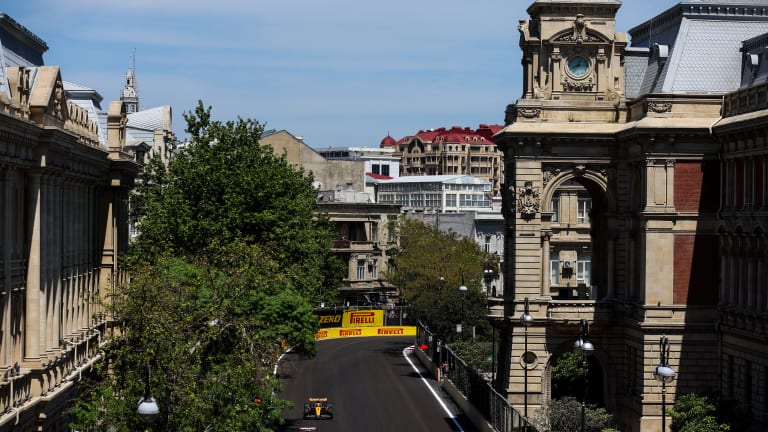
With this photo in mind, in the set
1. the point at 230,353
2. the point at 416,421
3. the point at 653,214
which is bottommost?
the point at 416,421

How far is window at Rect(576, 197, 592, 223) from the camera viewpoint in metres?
105

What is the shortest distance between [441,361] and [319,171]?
8076 centimetres

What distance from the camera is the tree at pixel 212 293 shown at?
141ft

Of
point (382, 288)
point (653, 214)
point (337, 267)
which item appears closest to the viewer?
point (653, 214)

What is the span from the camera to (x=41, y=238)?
48.5m

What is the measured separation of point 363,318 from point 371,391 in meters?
40.1

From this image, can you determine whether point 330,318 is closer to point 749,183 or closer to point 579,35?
point 579,35

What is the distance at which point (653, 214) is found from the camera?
64312mm

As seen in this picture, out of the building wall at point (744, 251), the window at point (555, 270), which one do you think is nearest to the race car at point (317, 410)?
the building wall at point (744, 251)

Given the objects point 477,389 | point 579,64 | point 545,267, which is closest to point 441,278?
point 477,389

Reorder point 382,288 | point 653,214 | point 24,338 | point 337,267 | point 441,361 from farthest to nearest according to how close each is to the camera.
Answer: point 382,288 < point 337,267 < point 441,361 < point 653,214 < point 24,338

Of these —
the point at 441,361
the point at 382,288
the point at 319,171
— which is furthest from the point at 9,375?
the point at 319,171

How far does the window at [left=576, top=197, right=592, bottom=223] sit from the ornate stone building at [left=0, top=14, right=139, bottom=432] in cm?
4967

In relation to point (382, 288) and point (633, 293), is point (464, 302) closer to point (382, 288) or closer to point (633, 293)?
point (633, 293)
